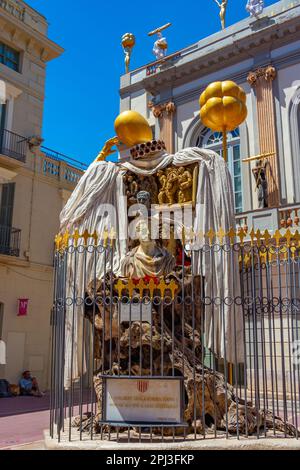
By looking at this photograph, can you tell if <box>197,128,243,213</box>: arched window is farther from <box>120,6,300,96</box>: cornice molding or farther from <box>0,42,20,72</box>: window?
<box>0,42,20,72</box>: window

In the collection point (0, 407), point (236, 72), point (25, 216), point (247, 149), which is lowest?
point (0, 407)

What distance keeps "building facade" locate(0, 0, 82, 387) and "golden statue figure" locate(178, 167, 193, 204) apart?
32.9 feet

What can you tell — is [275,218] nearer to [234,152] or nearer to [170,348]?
[234,152]

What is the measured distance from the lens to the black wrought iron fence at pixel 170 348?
5410 mm

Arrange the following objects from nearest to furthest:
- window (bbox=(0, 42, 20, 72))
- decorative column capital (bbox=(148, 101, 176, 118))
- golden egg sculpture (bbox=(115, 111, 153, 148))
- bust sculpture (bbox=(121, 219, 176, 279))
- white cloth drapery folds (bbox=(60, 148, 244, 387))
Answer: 1. white cloth drapery folds (bbox=(60, 148, 244, 387))
2. bust sculpture (bbox=(121, 219, 176, 279))
3. golden egg sculpture (bbox=(115, 111, 153, 148))
4. decorative column capital (bbox=(148, 101, 176, 118))
5. window (bbox=(0, 42, 20, 72))

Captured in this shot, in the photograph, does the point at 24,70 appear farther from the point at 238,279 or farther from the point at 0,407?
the point at 238,279

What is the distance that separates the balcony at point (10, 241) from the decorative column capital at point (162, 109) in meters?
6.55

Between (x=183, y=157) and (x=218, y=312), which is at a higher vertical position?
(x=183, y=157)

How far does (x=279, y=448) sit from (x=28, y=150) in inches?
603

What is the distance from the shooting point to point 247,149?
1521cm

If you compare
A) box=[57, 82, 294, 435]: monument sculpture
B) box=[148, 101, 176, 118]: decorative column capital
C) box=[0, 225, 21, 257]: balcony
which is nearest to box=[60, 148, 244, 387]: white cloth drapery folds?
box=[57, 82, 294, 435]: monument sculpture

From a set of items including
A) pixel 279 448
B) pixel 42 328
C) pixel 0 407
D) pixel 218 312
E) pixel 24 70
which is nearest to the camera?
pixel 279 448

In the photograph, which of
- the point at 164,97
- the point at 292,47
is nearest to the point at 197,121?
the point at 164,97

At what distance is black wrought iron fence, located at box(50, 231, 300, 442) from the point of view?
17.7 ft
